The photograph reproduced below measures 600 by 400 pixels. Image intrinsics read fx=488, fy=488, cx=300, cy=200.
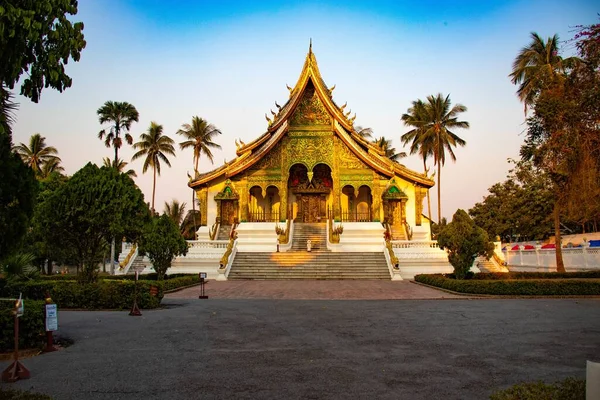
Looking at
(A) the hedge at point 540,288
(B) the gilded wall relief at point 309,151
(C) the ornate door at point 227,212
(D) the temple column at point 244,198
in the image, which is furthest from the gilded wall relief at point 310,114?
(A) the hedge at point 540,288

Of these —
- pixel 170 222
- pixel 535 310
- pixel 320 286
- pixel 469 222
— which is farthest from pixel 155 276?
pixel 535 310

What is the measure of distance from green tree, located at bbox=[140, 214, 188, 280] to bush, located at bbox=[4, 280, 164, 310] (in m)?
6.21

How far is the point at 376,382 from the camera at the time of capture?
6.11 meters

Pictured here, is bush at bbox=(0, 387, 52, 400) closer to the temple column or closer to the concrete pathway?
the concrete pathway

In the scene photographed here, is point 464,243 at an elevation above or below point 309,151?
below

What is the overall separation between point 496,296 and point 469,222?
13.3ft

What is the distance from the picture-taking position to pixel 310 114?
37.8 m

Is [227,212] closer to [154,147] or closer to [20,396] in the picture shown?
[154,147]

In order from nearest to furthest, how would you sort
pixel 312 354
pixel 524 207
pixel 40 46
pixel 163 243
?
pixel 40 46 < pixel 312 354 < pixel 163 243 < pixel 524 207

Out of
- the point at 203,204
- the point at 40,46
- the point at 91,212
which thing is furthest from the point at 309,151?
the point at 40,46

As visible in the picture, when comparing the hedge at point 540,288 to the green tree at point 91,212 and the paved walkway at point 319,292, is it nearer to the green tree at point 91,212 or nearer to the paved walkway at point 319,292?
the paved walkway at point 319,292

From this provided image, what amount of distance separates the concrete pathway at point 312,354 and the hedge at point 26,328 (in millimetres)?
661

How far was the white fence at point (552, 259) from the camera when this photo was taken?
1244 inches

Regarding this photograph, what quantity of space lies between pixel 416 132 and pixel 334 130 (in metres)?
12.1
